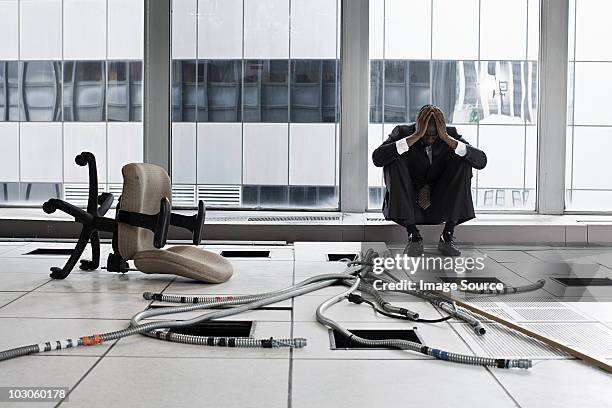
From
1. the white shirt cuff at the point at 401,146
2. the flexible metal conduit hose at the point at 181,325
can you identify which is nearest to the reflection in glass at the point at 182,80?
the white shirt cuff at the point at 401,146

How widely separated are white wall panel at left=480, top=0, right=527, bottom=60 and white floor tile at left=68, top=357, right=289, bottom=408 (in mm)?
4440

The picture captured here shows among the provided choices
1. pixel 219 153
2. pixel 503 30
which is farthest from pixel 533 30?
pixel 219 153

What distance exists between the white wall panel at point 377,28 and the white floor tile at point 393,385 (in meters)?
4.15

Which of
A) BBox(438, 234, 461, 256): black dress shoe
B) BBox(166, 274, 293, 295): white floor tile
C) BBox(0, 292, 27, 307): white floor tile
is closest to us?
BBox(0, 292, 27, 307): white floor tile

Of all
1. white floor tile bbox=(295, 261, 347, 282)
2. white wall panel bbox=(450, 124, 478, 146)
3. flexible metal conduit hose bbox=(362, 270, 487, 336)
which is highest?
white wall panel bbox=(450, 124, 478, 146)

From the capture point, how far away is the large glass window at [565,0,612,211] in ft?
20.1

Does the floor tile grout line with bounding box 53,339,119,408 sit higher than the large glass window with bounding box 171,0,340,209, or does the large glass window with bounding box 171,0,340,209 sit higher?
the large glass window with bounding box 171,0,340,209

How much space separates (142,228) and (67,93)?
2968 mm

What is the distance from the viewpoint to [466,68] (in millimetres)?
6152

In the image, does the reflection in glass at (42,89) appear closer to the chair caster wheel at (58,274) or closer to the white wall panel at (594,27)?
the chair caster wheel at (58,274)

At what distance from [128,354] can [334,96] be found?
4.06m

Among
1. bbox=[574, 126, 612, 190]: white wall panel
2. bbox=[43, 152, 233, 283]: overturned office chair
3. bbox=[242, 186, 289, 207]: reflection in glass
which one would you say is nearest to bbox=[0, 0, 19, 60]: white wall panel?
bbox=[242, 186, 289, 207]: reflection in glass

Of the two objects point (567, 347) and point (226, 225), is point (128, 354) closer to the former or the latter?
point (567, 347)

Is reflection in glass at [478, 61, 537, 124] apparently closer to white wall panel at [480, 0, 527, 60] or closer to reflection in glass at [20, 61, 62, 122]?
white wall panel at [480, 0, 527, 60]
